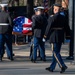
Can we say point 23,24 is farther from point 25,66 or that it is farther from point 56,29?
point 56,29

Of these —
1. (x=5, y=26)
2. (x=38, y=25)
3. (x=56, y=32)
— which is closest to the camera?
(x=56, y=32)

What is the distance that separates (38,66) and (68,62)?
1394mm

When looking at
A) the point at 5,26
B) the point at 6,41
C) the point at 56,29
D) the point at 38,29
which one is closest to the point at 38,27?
the point at 38,29

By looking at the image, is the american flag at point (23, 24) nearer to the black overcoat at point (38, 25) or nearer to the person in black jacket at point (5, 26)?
the person in black jacket at point (5, 26)

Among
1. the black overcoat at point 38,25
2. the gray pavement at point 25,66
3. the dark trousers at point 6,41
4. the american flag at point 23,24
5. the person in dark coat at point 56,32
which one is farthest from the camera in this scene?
the american flag at point 23,24

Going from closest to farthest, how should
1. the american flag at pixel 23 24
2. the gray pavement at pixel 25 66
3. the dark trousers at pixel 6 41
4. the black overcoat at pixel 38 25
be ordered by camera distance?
the gray pavement at pixel 25 66 → the black overcoat at pixel 38 25 → the dark trousers at pixel 6 41 → the american flag at pixel 23 24

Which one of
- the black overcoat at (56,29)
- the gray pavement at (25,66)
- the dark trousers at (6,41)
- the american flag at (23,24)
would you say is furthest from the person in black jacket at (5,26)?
the black overcoat at (56,29)

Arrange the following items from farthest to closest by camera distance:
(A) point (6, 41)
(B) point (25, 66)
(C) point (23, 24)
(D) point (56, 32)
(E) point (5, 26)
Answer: (C) point (23, 24), (A) point (6, 41), (E) point (5, 26), (B) point (25, 66), (D) point (56, 32)

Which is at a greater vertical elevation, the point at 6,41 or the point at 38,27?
the point at 38,27

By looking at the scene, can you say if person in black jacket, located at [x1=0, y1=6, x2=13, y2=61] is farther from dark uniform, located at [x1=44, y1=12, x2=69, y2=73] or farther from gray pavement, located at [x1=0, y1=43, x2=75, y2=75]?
dark uniform, located at [x1=44, y1=12, x2=69, y2=73]

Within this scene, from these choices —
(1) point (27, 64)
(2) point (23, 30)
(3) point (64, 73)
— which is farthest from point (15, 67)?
(2) point (23, 30)

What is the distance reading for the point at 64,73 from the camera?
11766 mm

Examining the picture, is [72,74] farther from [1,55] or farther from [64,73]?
[1,55]

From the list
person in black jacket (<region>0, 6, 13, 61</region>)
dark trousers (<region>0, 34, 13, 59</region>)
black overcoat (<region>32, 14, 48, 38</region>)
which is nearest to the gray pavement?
dark trousers (<region>0, 34, 13, 59</region>)
